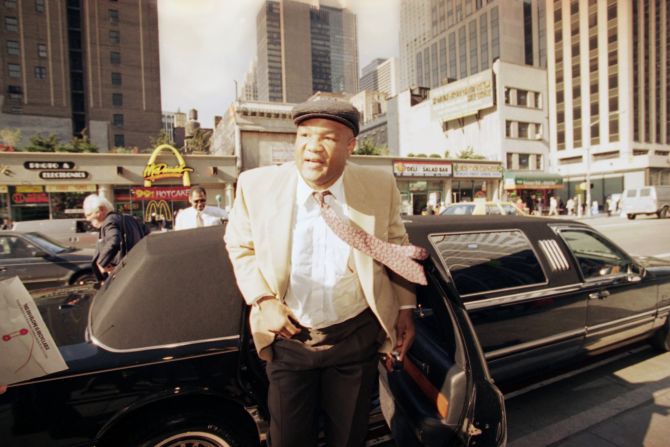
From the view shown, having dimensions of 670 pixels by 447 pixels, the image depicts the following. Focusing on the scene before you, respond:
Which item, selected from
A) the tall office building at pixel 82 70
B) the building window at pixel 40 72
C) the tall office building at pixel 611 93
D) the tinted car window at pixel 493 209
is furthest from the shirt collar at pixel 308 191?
the building window at pixel 40 72

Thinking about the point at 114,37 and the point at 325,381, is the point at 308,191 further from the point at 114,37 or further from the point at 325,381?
the point at 114,37

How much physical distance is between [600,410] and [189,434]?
121 inches

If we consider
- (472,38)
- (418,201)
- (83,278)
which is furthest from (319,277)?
(472,38)

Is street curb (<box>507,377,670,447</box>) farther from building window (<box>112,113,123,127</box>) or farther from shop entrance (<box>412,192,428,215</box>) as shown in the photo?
building window (<box>112,113,123,127</box>)

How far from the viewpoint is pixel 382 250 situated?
1.53 meters

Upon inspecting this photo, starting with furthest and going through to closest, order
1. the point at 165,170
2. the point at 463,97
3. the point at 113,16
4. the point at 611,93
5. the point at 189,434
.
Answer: the point at 113,16 < the point at 611,93 < the point at 463,97 < the point at 165,170 < the point at 189,434

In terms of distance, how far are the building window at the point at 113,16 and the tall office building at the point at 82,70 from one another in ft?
0.41

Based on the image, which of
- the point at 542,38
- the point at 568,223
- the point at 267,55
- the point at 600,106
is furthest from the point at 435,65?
the point at 568,223

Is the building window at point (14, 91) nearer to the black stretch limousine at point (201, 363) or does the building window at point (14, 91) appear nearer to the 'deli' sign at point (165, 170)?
the 'deli' sign at point (165, 170)

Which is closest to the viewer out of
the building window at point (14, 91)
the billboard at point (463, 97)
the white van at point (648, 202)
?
the white van at point (648, 202)

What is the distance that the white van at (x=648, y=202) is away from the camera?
883 inches

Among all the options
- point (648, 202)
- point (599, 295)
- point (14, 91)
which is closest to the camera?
point (599, 295)

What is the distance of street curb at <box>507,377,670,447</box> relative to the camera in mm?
2635

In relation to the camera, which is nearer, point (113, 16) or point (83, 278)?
point (83, 278)
